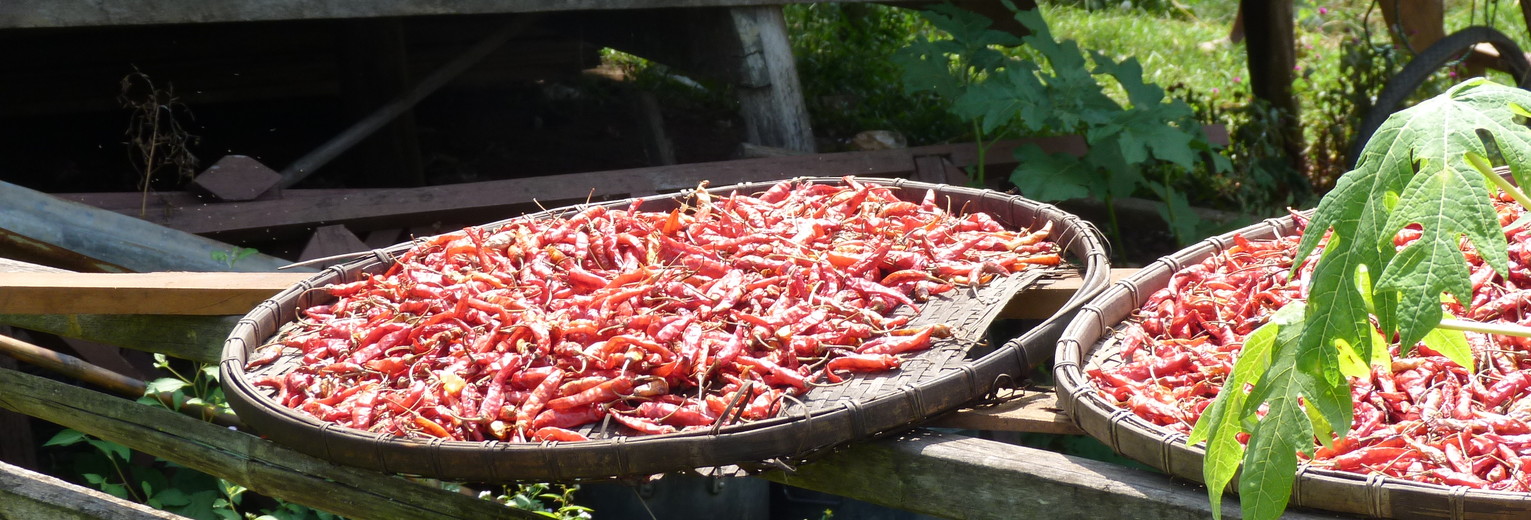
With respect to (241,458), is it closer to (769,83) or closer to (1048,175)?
(769,83)

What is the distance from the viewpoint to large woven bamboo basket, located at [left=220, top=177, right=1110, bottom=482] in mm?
1861

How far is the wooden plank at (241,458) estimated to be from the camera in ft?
7.90

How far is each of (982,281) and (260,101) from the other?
587 cm

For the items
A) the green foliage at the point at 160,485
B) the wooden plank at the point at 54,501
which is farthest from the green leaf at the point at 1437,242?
the green foliage at the point at 160,485

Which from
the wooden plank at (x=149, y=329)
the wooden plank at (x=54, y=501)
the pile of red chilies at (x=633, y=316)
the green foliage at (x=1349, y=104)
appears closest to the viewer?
the pile of red chilies at (x=633, y=316)

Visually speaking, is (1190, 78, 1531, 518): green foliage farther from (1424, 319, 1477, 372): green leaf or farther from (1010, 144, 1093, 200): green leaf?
(1010, 144, 1093, 200): green leaf

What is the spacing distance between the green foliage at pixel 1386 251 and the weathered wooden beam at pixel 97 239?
2.88m

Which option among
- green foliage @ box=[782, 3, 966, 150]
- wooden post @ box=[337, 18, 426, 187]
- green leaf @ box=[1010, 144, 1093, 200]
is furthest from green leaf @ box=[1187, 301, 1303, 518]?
green foliage @ box=[782, 3, 966, 150]

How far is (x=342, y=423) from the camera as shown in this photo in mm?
2043

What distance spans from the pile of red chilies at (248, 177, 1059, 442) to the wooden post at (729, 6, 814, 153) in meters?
1.78

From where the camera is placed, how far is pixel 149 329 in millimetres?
2676

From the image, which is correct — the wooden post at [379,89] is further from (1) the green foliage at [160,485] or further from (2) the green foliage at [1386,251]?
(2) the green foliage at [1386,251]

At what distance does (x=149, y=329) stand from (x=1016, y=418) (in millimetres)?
1888

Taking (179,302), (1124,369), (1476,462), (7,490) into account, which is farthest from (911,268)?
(7,490)
